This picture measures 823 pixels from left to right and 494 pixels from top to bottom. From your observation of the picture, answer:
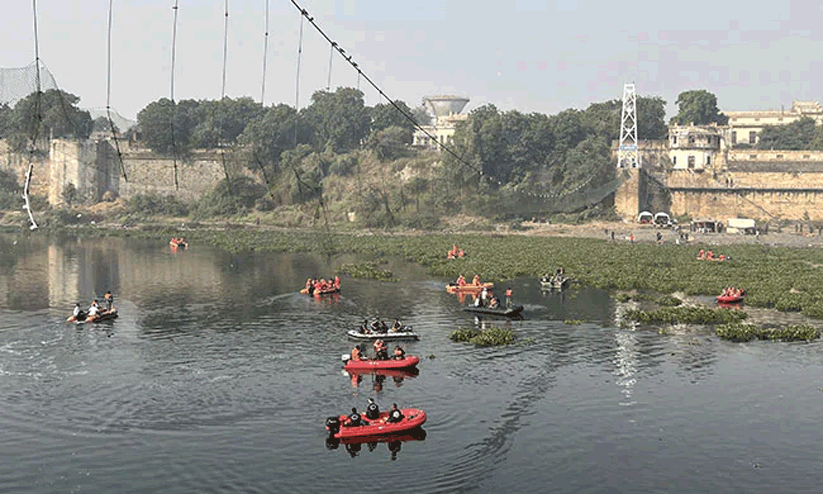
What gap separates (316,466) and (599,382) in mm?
19076

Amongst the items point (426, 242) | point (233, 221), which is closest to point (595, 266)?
point (426, 242)

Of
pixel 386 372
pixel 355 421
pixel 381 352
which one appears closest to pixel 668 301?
pixel 381 352

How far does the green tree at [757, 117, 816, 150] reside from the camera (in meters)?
187

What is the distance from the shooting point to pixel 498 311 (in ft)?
222

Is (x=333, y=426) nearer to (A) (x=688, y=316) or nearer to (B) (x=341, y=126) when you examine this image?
(A) (x=688, y=316)

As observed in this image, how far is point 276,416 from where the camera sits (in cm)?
4266

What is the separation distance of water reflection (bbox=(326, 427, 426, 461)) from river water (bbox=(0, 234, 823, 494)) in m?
0.16

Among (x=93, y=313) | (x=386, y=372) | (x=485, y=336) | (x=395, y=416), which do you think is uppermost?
(x=93, y=313)

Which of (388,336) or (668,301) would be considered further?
(668,301)

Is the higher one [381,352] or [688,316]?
[688,316]

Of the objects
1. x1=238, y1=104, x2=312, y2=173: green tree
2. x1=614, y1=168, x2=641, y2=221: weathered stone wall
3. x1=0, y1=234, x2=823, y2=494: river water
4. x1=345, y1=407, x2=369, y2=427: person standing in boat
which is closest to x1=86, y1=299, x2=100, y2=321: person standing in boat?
x1=0, y1=234, x2=823, y2=494: river water

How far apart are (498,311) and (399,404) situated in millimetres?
24038

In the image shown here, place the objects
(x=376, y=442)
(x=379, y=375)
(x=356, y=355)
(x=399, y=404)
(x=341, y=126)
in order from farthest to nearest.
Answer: (x=341, y=126) < (x=356, y=355) < (x=379, y=375) < (x=399, y=404) < (x=376, y=442)

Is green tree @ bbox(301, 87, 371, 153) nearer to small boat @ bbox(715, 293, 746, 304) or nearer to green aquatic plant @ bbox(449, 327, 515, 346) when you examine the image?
small boat @ bbox(715, 293, 746, 304)
